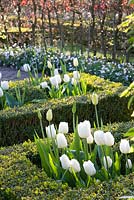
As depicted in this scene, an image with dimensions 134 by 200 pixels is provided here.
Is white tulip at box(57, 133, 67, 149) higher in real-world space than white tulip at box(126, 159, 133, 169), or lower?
higher

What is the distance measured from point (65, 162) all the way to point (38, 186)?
0.83 feet

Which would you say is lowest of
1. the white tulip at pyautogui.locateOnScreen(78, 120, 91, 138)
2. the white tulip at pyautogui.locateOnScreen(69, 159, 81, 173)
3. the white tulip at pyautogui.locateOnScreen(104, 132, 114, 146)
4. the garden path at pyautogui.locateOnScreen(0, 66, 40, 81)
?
the garden path at pyautogui.locateOnScreen(0, 66, 40, 81)

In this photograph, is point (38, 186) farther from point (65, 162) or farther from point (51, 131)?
point (51, 131)

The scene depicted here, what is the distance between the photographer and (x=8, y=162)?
381 centimetres

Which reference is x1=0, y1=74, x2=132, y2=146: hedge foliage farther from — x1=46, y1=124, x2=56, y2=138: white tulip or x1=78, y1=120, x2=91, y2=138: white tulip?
x1=78, y1=120, x2=91, y2=138: white tulip

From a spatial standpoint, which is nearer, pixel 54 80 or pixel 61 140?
pixel 61 140

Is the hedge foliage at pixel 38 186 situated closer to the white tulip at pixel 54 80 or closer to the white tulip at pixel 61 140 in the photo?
the white tulip at pixel 61 140

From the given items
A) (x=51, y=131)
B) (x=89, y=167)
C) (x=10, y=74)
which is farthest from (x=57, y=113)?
(x=10, y=74)

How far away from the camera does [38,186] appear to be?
134 inches

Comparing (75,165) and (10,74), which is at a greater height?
(75,165)

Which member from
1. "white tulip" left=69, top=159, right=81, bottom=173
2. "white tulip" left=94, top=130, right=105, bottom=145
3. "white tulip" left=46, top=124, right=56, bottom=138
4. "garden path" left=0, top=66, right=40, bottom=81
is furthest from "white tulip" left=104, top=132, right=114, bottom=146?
"garden path" left=0, top=66, right=40, bottom=81

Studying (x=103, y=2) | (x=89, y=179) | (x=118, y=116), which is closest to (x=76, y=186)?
(x=89, y=179)

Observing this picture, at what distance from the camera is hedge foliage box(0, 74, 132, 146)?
5246 millimetres

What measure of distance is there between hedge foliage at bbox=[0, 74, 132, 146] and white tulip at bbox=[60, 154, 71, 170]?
1.86 m
